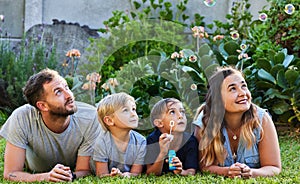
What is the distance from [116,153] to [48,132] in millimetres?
436

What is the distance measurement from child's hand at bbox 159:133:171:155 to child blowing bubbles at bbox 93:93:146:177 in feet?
0.70

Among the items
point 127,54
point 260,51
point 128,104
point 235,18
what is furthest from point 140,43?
point 128,104

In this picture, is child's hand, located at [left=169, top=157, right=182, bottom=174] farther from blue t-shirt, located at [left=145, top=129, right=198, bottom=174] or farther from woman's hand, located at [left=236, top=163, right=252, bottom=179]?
woman's hand, located at [left=236, top=163, right=252, bottom=179]

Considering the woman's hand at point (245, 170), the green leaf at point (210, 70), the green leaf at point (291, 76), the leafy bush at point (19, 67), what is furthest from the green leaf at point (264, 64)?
the leafy bush at point (19, 67)

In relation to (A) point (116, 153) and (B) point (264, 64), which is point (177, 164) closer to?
(A) point (116, 153)

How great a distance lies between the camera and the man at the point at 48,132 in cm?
310

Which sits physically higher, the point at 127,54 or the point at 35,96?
the point at 127,54

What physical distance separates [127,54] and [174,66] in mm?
1478

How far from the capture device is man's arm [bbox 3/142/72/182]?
9.77 feet

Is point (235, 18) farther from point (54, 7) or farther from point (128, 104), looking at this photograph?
point (128, 104)

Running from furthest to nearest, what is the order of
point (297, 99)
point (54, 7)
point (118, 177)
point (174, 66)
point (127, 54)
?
point (54, 7), point (127, 54), point (174, 66), point (297, 99), point (118, 177)

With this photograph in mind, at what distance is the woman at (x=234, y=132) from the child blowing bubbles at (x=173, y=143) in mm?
89

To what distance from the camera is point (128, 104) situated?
3148 millimetres

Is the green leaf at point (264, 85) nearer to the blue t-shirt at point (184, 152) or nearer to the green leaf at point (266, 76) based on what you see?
the green leaf at point (266, 76)
